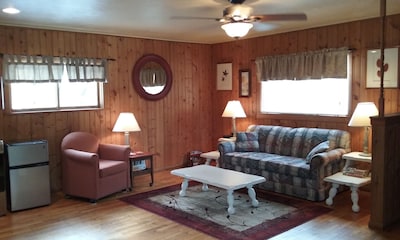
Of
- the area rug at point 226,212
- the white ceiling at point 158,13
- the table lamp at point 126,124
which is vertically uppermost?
the white ceiling at point 158,13

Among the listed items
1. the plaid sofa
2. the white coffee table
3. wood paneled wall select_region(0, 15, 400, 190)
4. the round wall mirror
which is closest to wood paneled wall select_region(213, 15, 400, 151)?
wood paneled wall select_region(0, 15, 400, 190)

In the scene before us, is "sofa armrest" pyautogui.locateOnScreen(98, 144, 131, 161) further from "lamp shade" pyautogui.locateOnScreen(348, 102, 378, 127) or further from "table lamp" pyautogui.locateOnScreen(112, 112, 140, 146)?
"lamp shade" pyautogui.locateOnScreen(348, 102, 378, 127)

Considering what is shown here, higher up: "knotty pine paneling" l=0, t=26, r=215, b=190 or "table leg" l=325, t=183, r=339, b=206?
"knotty pine paneling" l=0, t=26, r=215, b=190

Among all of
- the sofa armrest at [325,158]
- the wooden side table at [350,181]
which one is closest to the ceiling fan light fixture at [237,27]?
the sofa armrest at [325,158]

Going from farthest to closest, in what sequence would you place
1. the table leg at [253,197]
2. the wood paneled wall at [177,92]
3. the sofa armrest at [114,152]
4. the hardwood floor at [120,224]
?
the sofa armrest at [114,152] < the wood paneled wall at [177,92] < the table leg at [253,197] < the hardwood floor at [120,224]

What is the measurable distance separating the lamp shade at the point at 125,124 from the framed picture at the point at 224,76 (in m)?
2.09

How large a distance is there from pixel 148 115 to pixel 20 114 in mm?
2063

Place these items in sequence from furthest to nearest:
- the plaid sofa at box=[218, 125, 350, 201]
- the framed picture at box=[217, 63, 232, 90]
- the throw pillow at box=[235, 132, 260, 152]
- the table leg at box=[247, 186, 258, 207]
Answer: the framed picture at box=[217, 63, 232, 90] → the throw pillow at box=[235, 132, 260, 152] → the plaid sofa at box=[218, 125, 350, 201] → the table leg at box=[247, 186, 258, 207]

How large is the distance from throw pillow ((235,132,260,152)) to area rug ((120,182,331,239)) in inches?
32.4

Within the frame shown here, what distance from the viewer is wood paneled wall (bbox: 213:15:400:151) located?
479 cm

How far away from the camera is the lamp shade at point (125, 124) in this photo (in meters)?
5.48

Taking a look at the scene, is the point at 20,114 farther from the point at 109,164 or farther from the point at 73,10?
the point at 73,10

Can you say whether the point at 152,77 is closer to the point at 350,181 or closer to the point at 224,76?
the point at 224,76

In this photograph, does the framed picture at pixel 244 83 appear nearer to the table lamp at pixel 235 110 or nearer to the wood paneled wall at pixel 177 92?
the wood paneled wall at pixel 177 92
